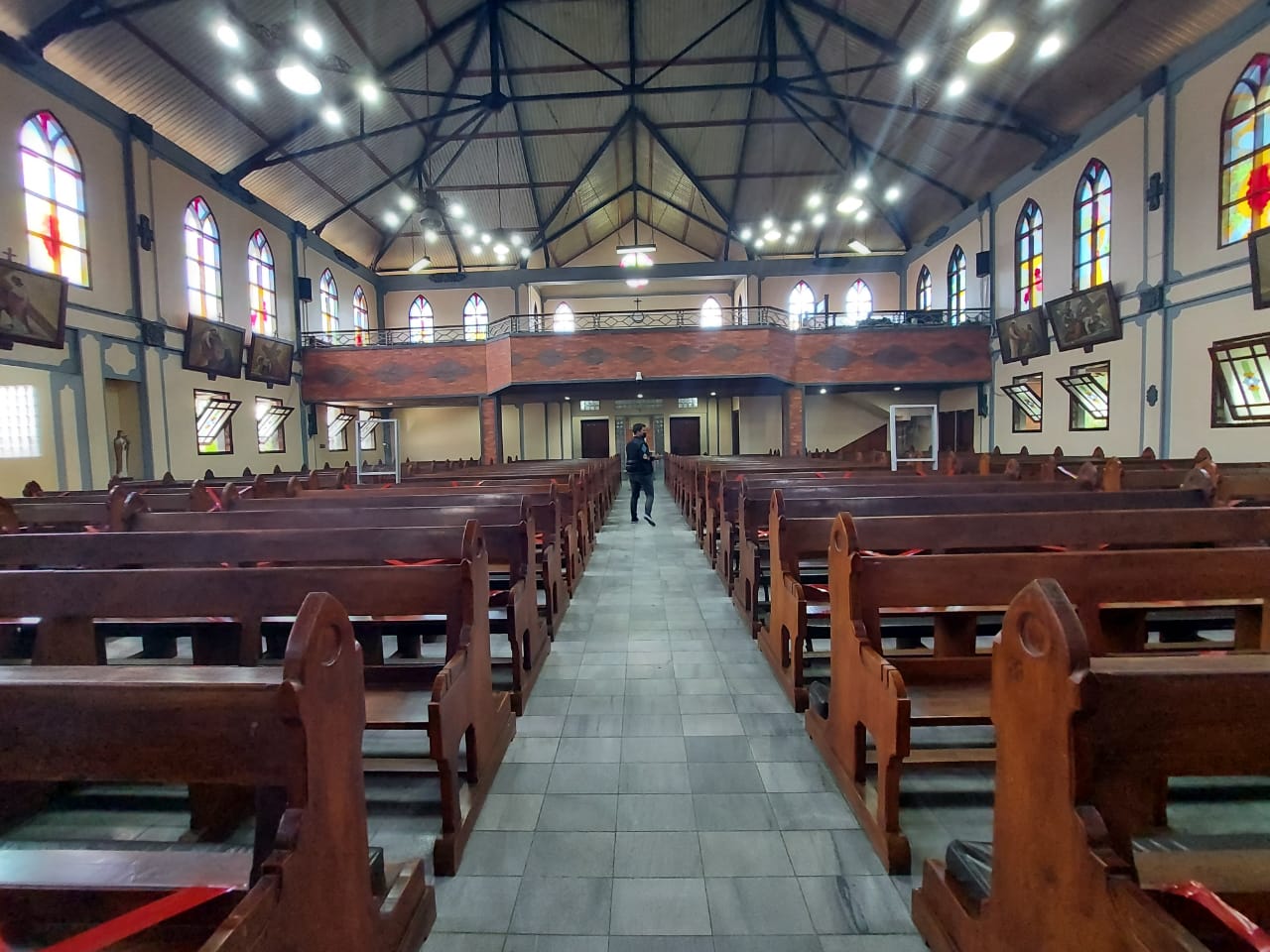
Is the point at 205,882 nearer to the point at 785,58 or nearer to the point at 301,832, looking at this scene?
the point at 301,832

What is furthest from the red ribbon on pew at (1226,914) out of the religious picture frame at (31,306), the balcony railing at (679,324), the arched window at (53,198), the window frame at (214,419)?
the window frame at (214,419)

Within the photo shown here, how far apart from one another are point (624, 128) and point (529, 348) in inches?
261

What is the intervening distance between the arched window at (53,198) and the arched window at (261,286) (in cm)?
392

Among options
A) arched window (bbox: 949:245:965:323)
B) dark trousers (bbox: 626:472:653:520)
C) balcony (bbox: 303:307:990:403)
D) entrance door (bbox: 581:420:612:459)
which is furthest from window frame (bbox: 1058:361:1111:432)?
entrance door (bbox: 581:420:612:459)

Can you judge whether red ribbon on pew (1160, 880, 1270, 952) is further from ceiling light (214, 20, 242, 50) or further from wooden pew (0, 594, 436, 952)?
ceiling light (214, 20, 242, 50)

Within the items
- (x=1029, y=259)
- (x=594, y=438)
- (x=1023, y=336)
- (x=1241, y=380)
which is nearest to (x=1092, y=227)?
(x=1029, y=259)

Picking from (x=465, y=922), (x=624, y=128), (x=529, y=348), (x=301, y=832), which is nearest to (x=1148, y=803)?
(x=465, y=922)

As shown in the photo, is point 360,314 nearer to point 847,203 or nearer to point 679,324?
point 679,324

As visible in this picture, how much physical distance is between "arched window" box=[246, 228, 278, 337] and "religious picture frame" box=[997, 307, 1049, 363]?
15.2m

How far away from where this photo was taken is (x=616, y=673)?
3.27m

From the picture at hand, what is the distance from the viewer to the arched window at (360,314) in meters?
17.0

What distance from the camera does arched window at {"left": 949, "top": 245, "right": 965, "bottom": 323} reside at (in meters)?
14.9

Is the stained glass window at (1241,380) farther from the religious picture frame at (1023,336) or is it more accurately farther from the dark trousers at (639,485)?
the dark trousers at (639,485)

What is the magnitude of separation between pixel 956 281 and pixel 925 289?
1.64 m
